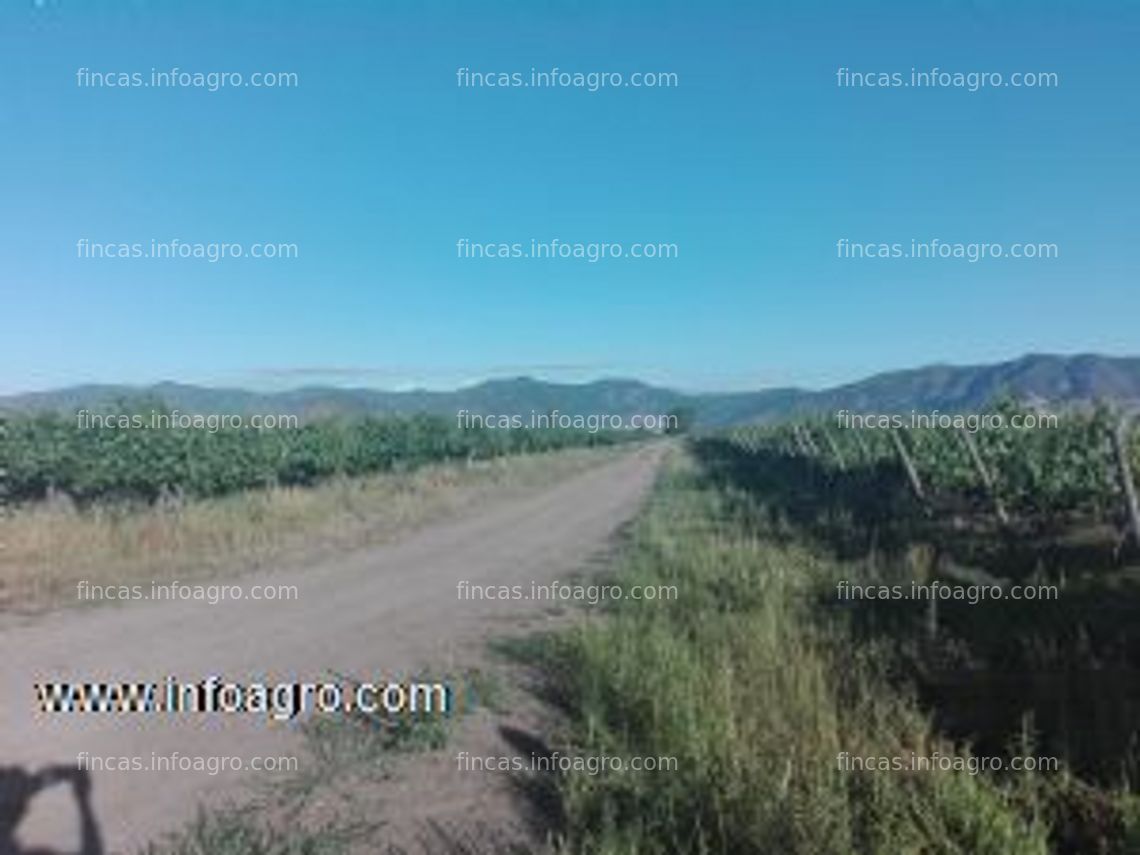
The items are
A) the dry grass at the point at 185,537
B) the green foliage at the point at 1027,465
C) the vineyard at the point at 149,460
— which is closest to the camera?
Answer: the dry grass at the point at 185,537

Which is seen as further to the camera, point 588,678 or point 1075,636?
point 1075,636

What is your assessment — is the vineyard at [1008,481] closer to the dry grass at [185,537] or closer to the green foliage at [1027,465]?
the green foliage at [1027,465]

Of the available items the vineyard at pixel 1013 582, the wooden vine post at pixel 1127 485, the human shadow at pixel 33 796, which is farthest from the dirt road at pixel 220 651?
the wooden vine post at pixel 1127 485

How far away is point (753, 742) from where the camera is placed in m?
6.89

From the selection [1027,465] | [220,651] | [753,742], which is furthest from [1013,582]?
[220,651]

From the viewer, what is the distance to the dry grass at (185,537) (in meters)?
15.7

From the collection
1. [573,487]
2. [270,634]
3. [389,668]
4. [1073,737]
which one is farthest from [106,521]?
[573,487]

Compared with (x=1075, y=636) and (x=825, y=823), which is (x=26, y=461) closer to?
(x=1075, y=636)

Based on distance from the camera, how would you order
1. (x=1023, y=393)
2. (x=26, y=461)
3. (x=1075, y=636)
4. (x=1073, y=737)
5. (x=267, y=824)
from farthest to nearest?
(x=26, y=461) → (x=1023, y=393) → (x=1075, y=636) → (x=1073, y=737) → (x=267, y=824)

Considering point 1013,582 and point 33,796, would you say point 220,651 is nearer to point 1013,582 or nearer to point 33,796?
point 33,796

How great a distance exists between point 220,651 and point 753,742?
18.6ft

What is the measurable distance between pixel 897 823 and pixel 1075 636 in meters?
5.00

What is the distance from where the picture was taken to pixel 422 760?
24.8 ft

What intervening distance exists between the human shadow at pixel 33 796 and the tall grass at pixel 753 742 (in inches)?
92.7
